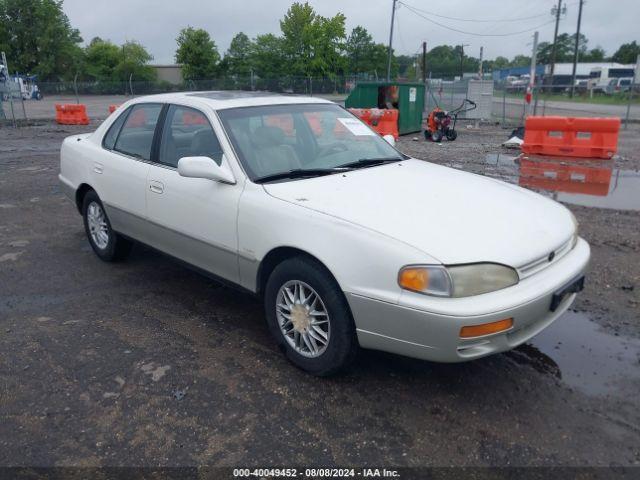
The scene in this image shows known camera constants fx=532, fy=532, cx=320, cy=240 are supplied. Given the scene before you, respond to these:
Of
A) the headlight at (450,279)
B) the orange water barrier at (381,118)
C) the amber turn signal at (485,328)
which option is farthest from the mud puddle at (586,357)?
the orange water barrier at (381,118)

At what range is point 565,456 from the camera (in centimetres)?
256

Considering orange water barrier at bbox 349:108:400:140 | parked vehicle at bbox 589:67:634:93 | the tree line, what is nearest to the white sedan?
orange water barrier at bbox 349:108:400:140

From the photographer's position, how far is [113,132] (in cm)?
491

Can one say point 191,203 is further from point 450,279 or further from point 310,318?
point 450,279

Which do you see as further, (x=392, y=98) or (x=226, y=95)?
(x=392, y=98)

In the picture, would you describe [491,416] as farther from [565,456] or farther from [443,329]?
[443,329]

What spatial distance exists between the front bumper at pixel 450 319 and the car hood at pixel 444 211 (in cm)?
19

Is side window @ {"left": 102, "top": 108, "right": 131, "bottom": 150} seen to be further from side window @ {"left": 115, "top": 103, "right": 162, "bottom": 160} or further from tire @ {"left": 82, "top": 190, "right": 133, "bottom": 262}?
tire @ {"left": 82, "top": 190, "right": 133, "bottom": 262}

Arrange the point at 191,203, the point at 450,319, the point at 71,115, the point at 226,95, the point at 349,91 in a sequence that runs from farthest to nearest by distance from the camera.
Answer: the point at 349,91 < the point at 71,115 < the point at 226,95 < the point at 191,203 < the point at 450,319

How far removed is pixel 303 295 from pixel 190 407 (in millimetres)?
891

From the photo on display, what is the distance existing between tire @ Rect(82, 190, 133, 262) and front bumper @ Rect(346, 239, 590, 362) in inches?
118

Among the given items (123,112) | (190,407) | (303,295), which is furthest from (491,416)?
(123,112)

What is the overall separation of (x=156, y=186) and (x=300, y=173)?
125cm

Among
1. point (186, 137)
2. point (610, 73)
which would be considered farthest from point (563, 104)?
point (186, 137)
